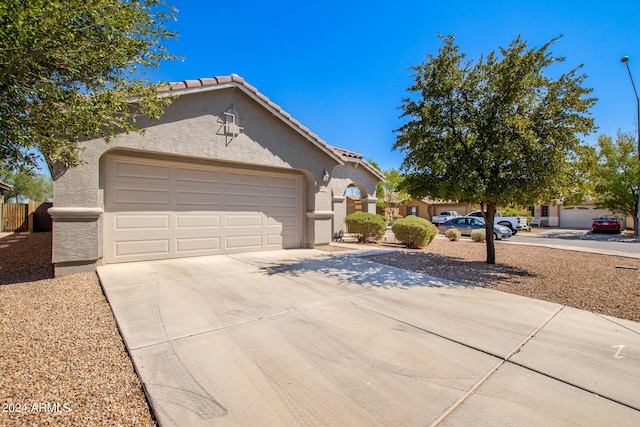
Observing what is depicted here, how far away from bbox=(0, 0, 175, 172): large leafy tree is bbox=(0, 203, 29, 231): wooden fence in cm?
1803

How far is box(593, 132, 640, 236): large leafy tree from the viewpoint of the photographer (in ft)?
64.3

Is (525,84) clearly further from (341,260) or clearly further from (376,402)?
A: (376,402)

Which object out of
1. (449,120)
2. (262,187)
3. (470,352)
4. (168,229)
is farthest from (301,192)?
(470,352)

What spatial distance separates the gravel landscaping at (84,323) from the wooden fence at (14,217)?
1058 centimetres

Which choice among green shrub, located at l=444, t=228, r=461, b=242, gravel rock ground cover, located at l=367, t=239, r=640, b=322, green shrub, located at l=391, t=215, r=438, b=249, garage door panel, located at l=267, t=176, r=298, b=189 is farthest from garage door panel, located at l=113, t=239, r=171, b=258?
green shrub, located at l=444, t=228, r=461, b=242

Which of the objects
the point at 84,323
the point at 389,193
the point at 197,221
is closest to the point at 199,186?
the point at 197,221

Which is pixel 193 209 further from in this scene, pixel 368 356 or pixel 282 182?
pixel 368 356

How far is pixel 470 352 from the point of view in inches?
130

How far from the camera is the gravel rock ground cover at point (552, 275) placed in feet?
17.4

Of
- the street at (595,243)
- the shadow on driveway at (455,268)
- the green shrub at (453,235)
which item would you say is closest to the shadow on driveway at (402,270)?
the shadow on driveway at (455,268)

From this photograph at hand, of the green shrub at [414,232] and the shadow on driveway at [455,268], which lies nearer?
the shadow on driveway at [455,268]

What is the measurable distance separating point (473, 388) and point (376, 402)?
94 cm

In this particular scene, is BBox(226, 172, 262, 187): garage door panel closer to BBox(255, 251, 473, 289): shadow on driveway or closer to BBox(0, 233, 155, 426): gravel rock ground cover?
BBox(255, 251, 473, 289): shadow on driveway

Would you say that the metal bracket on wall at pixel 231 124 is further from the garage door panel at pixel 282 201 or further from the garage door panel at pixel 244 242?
the garage door panel at pixel 244 242
